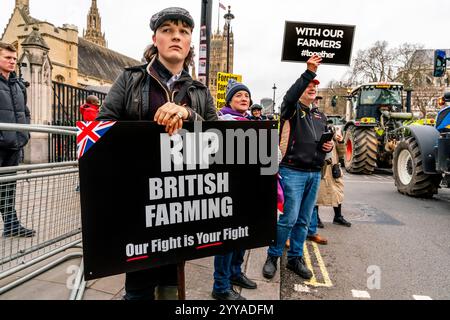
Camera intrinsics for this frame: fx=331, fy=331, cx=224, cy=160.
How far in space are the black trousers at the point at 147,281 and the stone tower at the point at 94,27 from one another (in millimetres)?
81500

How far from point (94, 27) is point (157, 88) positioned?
278 feet

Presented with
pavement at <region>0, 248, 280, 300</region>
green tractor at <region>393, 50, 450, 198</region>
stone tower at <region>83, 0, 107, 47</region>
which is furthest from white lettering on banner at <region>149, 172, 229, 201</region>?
stone tower at <region>83, 0, 107, 47</region>

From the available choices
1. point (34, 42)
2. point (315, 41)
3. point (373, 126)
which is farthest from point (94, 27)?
point (315, 41)

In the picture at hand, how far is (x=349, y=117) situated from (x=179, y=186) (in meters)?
13.9

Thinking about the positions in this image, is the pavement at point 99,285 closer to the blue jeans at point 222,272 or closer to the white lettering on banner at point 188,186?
the blue jeans at point 222,272

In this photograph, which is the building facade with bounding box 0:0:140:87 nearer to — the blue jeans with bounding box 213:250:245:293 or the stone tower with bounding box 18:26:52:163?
the stone tower with bounding box 18:26:52:163

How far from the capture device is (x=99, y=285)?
290cm

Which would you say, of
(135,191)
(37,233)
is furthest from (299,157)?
(37,233)

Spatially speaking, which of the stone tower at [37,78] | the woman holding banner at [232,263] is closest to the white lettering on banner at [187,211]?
the woman holding banner at [232,263]

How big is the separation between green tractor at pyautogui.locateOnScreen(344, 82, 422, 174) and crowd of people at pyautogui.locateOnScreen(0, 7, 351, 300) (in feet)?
19.1

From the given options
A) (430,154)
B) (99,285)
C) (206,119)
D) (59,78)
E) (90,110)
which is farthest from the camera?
(59,78)

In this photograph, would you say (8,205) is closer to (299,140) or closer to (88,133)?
(88,133)

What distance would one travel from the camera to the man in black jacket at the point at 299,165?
125 inches

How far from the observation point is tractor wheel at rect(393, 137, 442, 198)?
6867mm
